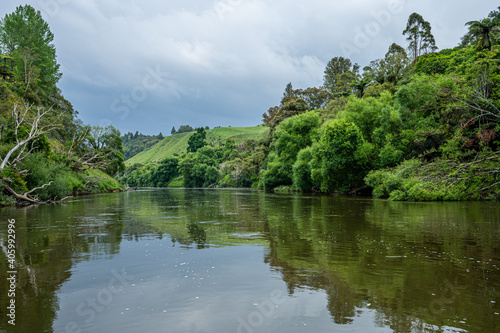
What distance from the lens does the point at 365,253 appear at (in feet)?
29.9

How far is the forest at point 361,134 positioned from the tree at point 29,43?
191 mm

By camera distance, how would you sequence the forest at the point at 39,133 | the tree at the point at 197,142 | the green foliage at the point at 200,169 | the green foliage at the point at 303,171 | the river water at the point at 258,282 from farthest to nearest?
the tree at the point at 197,142, the green foliage at the point at 200,169, the green foliage at the point at 303,171, the forest at the point at 39,133, the river water at the point at 258,282

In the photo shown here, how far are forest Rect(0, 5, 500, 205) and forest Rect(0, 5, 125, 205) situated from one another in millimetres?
166

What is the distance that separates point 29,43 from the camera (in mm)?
63781

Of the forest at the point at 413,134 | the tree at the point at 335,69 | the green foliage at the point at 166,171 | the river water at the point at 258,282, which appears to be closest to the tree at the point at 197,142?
the green foliage at the point at 166,171

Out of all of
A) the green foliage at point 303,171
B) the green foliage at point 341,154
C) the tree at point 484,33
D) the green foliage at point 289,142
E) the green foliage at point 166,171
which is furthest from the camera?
the green foliage at point 166,171

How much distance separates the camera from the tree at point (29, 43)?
60.7m


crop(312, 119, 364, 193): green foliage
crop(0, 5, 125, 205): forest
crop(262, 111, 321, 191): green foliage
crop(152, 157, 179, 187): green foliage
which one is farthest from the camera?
crop(152, 157, 179, 187): green foliage

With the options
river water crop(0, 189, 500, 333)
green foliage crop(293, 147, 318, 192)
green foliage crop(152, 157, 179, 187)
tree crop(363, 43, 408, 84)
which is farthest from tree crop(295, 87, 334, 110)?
river water crop(0, 189, 500, 333)

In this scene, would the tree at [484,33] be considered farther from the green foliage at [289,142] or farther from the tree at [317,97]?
the tree at [317,97]

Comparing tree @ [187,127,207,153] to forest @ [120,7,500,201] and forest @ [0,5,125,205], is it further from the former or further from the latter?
forest @ [120,7,500,201]

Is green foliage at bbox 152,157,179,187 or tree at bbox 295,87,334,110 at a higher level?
tree at bbox 295,87,334,110

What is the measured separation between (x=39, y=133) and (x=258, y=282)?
29.8m

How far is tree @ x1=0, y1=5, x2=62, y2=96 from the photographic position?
60.7 meters
